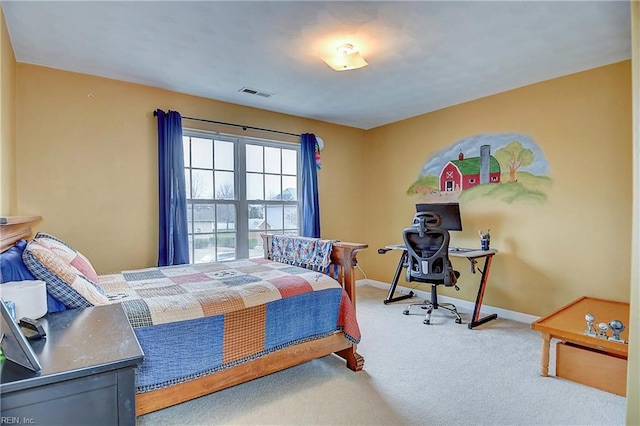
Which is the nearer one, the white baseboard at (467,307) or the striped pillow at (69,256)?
the striped pillow at (69,256)

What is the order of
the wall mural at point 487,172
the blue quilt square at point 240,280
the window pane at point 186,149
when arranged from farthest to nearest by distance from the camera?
1. the window pane at point 186,149
2. the wall mural at point 487,172
3. the blue quilt square at point 240,280

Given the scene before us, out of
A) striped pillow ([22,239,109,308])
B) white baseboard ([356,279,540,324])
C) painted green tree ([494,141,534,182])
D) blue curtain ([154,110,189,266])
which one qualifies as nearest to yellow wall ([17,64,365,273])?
blue curtain ([154,110,189,266])

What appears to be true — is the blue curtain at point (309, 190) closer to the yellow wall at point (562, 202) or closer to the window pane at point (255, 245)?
the window pane at point (255, 245)

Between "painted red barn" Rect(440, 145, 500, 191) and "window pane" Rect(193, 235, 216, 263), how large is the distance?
9.35 feet

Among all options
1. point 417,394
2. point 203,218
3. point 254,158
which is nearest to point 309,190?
point 254,158

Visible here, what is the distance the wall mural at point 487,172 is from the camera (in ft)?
11.4

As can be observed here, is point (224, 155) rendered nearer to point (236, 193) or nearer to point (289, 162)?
point (236, 193)

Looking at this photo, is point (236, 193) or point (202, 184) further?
point (236, 193)

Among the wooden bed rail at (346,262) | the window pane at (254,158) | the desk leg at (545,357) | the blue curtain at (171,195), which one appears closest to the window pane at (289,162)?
the window pane at (254,158)

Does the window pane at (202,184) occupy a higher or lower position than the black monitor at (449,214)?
higher

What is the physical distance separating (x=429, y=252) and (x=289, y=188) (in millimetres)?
2027

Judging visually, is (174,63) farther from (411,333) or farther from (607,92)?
(607,92)

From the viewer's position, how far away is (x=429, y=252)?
3457 millimetres

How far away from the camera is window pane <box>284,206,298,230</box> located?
454cm
